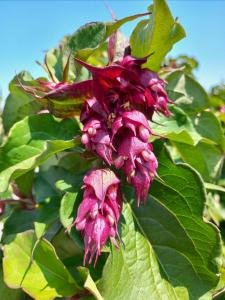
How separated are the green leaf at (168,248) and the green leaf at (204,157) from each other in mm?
247

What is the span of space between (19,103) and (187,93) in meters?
0.52

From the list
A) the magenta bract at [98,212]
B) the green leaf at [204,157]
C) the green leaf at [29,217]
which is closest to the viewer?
the magenta bract at [98,212]

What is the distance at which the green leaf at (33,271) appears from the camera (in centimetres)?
99

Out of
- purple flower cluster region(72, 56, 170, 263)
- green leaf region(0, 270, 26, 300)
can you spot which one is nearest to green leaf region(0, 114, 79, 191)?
purple flower cluster region(72, 56, 170, 263)

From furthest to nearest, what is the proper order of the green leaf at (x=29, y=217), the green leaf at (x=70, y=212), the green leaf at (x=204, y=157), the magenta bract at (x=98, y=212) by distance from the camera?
the green leaf at (x=204, y=157)
the green leaf at (x=29, y=217)
the green leaf at (x=70, y=212)
the magenta bract at (x=98, y=212)

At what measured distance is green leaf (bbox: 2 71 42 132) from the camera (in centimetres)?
115

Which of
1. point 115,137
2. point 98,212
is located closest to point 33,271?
point 98,212

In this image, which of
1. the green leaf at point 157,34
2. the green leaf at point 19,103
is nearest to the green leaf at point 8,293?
the green leaf at point 19,103

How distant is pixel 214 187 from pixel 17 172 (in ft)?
1.86

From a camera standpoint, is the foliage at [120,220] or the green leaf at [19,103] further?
the green leaf at [19,103]

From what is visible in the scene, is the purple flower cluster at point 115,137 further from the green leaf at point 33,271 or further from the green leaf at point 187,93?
the green leaf at point 187,93

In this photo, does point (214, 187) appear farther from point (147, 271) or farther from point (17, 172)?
point (17, 172)

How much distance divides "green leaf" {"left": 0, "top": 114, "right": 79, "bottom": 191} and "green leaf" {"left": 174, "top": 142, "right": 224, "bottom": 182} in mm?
372

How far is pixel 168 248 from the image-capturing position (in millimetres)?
998
